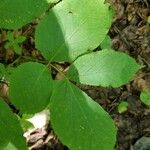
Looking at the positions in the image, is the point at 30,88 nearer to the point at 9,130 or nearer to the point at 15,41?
the point at 9,130

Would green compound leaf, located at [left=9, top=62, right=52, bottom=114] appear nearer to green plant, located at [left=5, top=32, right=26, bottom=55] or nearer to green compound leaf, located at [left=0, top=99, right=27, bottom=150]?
green compound leaf, located at [left=0, top=99, right=27, bottom=150]

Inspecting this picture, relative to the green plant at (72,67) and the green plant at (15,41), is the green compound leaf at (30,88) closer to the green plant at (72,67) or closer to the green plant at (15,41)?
the green plant at (72,67)

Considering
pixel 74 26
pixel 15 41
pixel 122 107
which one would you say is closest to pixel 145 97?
pixel 122 107

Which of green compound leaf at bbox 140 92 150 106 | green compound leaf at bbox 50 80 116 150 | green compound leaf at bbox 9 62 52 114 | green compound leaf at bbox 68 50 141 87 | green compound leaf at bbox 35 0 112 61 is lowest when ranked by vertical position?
green compound leaf at bbox 140 92 150 106

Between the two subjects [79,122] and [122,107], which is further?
[122,107]

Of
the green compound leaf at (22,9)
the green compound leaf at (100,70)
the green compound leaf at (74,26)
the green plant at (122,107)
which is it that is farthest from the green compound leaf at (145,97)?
the green compound leaf at (22,9)

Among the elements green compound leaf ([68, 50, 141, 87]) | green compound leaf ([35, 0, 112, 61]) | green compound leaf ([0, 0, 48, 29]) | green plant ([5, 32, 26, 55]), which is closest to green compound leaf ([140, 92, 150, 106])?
green plant ([5, 32, 26, 55])

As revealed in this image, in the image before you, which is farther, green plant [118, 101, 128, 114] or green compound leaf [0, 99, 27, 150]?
green plant [118, 101, 128, 114]
